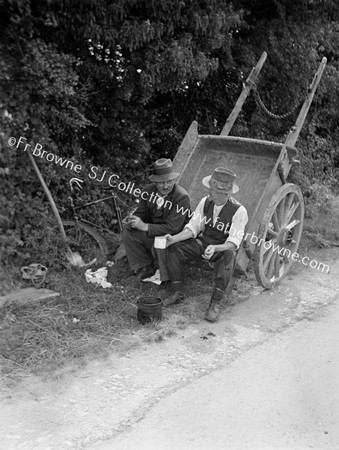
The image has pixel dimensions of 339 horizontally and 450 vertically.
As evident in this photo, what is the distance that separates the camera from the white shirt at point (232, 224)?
4898 mm

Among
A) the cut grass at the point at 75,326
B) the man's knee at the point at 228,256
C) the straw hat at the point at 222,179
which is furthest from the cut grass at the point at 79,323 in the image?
the straw hat at the point at 222,179

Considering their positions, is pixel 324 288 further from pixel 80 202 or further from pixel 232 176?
pixel 80 202

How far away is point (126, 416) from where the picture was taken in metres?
3.32

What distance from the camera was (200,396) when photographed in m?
3.57

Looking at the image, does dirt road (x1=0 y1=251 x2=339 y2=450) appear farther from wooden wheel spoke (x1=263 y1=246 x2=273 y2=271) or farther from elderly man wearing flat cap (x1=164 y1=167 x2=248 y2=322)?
wooden wheel spoke (x1=263 y1=246 x2=273 y2=271)

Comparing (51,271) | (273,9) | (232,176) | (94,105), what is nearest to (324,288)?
(232,176)

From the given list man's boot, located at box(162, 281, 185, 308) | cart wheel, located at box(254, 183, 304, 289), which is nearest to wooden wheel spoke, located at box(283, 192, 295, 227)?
cart wheel, located at box(254, 183, 304, 289)

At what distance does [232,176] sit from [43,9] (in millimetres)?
→ 2443

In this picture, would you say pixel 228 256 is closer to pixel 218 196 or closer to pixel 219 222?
pixel 219 222

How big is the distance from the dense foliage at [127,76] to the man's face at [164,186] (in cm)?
126

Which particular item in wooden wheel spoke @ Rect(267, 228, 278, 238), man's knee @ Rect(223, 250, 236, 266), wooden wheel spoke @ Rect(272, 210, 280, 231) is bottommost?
man's knee @ Rect(223, 250, 236, 266)

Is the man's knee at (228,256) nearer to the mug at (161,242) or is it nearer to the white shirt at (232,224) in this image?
the white shirt at (232,224)

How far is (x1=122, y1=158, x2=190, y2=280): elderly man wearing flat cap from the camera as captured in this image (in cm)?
523

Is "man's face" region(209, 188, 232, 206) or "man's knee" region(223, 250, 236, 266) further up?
"man's face" region(209, 188, 232, 206)
